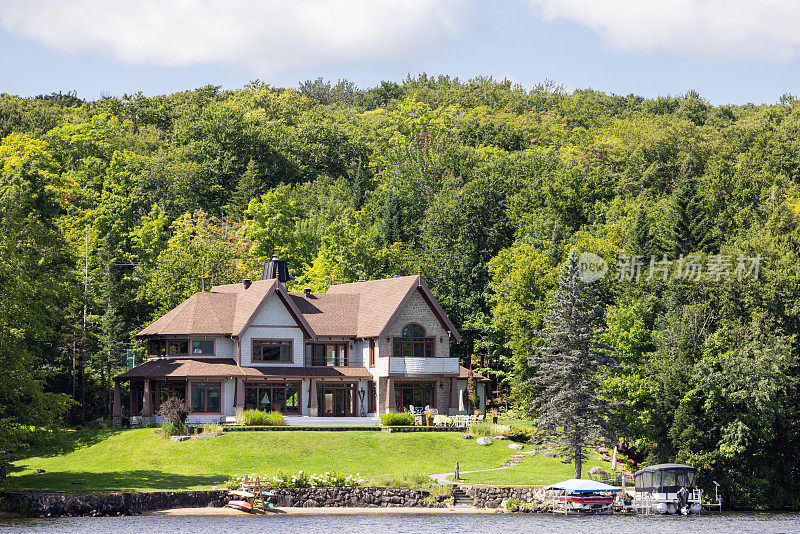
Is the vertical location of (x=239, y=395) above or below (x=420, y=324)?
below

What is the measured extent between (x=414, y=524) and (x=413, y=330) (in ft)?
84.7

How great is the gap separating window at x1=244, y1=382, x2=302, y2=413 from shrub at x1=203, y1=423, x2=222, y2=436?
19.1ft

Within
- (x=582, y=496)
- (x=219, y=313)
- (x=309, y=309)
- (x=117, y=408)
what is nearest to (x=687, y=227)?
(x=309, y=309)

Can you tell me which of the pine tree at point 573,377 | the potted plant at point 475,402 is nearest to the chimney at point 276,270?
the potted plant at point 475,402

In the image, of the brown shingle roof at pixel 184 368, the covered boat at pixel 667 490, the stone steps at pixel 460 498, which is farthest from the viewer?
the brown shingle roof at pixel 184 368

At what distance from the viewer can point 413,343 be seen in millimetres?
67688

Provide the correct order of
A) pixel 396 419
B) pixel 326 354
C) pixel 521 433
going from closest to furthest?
pixel 521 433, pixel 396 419, pixel 326 354

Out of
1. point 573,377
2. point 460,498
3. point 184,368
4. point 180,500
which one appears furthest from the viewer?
point 184,368

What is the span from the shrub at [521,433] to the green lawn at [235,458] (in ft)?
3.41

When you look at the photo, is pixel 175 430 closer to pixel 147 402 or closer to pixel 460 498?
pixel 147 402

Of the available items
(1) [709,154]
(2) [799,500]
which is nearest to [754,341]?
(2) [799,500]

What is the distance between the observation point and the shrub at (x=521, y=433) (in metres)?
59.5

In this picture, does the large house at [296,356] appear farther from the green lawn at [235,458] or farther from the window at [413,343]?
the green lawn at [235,458]

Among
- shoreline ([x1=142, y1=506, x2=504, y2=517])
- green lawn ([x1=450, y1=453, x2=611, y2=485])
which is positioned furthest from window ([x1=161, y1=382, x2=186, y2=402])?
green lawn ([x1=450, y1=453, x2=611, y2=485])
